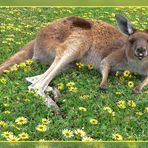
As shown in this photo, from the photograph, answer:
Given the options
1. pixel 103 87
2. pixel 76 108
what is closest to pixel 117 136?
pixel 76 108

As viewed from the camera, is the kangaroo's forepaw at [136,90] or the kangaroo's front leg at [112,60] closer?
the kangaroo's forepaw at [136,90]

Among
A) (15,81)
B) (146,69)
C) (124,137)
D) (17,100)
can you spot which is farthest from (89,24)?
(124,137)

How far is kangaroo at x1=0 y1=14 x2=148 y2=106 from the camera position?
687 centimetres

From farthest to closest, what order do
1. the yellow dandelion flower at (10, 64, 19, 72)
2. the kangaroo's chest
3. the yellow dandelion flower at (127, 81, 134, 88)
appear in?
the kangaroo's chest, the yellow dandelion flower at (10, 64, 19, 72), the yellow dandelion flower at (127, 81, 134, 88)

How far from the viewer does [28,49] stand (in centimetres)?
755

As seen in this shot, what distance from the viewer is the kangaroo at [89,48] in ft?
22.5

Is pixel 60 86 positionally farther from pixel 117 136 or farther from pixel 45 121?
pixel 117 136

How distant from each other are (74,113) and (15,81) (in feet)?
4.06

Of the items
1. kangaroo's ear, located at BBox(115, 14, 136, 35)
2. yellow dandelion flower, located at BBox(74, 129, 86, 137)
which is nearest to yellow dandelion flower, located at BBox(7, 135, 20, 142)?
yellow dandelion flower, located at BBox(74, 129, 86, 137)

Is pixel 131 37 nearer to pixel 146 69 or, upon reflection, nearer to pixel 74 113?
pixel 146 69

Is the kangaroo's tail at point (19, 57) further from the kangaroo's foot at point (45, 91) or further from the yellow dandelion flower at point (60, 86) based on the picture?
the yellow dandelion flower at point (60, 86)

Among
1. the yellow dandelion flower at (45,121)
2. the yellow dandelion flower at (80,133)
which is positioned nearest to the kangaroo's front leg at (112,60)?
the yellow dandelion flower at (45,121)

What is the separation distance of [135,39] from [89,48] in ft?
2.70

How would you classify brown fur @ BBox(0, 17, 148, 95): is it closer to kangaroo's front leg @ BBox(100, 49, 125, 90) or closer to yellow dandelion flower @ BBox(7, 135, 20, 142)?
kangaroo's front leg @ BBox(100, 49, 125, 90)
